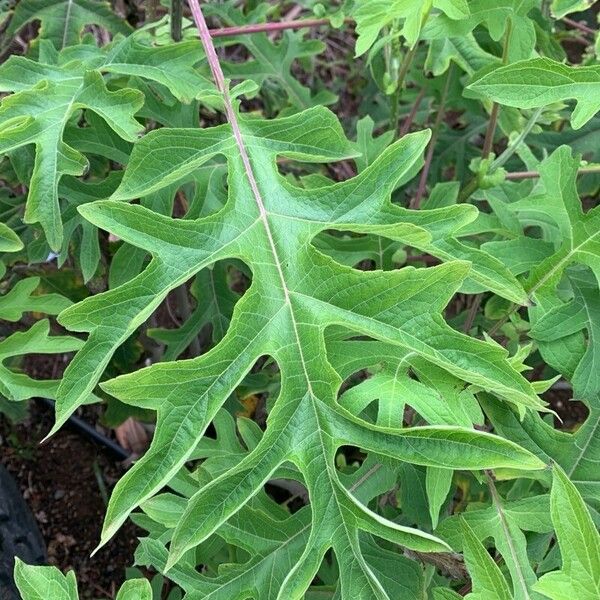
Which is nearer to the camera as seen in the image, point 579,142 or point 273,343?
point 273,343

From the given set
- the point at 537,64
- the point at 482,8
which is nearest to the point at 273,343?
the point at 537,64

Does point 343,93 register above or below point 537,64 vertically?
below

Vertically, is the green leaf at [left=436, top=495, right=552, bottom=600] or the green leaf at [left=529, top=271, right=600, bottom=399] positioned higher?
the green leaf at [left=529, top=271, right=600, bottom=399]

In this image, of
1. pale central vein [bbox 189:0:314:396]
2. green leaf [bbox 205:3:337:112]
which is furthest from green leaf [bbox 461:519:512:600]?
green leaf [bbox 205:3:337:112]

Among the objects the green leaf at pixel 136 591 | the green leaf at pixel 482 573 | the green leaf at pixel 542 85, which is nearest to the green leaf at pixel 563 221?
the green leaf at pixel 542 85

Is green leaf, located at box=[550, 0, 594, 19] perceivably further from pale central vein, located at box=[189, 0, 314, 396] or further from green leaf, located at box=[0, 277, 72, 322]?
green leaf, located at box=[0, 277, 72, 322]

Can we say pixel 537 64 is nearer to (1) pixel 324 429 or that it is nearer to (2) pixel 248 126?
(2) pixel 248 126

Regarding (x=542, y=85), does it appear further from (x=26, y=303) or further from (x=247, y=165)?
(x=26, y=303)

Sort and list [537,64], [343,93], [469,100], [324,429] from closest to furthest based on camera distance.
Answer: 1. [324,429]
2. [537,64]
3. [469,100]
4. [343,93]
